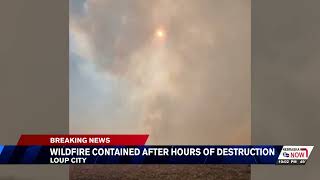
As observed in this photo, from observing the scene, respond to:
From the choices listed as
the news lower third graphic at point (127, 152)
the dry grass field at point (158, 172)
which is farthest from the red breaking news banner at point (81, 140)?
the dry grass field at point (158, 172)

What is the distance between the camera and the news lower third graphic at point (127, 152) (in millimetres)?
6723

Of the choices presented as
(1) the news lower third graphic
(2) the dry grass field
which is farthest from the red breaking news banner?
(2) the dry grass field

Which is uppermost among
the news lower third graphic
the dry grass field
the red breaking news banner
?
the red breaking news banner

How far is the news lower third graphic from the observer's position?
672 cm

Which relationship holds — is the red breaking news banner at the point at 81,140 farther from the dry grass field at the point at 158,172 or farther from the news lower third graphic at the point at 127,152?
the dry grass field at the point at 158,172

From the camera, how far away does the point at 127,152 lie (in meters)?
6.95

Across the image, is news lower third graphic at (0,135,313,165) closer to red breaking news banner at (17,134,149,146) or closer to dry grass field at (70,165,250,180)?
red breaking news banner at (17,134,149,146)
